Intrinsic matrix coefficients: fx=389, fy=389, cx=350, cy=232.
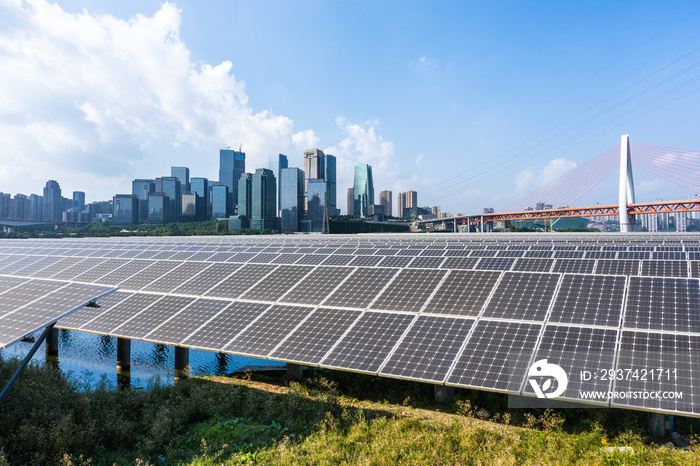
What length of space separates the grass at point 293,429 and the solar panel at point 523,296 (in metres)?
3.18

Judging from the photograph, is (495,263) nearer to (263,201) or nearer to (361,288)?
(361,288)

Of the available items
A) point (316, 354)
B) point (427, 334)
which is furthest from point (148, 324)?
point (427, 334)

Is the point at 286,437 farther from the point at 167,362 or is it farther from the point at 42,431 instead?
the point at 167,362

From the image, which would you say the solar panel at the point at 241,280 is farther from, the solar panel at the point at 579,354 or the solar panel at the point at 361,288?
the solar panel at the point at 579,354

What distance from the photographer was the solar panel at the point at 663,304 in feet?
39.6

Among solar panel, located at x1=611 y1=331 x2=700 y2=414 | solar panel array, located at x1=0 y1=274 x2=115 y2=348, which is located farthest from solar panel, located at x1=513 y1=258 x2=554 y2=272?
solar panel array, located at x1=0 y1=274 x2=115 y2=348

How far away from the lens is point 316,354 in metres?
13.6

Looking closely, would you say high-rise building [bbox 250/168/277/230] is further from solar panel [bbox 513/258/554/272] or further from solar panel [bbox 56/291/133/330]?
solar panel [bbox 513/258/554/272]

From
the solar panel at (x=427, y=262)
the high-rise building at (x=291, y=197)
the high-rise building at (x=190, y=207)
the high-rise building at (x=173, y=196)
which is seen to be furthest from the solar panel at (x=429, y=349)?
the high-rise building at (x=190, y=207)

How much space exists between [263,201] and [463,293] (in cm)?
14649

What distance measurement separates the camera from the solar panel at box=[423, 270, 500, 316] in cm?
1487

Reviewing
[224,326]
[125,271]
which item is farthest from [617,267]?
[125,271]

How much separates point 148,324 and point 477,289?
14209 millimetres

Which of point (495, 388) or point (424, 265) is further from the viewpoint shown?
point (424, 265)
